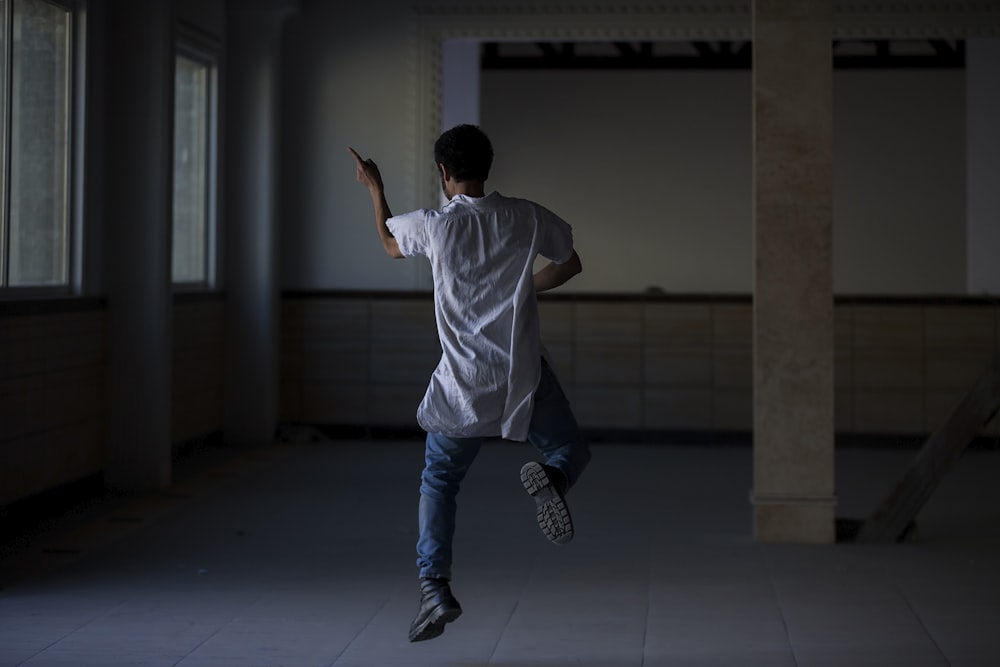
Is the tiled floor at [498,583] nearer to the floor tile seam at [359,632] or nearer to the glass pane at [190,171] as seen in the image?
the floor tile seam at [359,632]

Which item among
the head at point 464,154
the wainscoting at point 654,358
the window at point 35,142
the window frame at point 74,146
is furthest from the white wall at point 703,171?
the head at point 464,154

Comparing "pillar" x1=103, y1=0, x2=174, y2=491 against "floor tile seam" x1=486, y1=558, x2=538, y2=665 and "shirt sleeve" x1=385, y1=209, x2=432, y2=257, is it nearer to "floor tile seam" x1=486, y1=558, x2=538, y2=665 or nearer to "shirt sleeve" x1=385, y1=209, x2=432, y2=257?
"floor tile seam" x1=486, y1=558, x2=538, y2=665

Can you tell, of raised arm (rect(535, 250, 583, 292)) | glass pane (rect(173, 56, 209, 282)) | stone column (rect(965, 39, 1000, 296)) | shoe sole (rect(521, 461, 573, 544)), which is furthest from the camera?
stone column (rect(965, 39, 1000, 296))

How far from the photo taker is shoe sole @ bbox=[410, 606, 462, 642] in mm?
4145

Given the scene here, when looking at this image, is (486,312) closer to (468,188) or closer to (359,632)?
(468,188)

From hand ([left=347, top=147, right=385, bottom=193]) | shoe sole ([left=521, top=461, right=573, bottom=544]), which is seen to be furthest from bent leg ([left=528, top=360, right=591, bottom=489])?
hand ([left=347, top=147, right=385, bottom=193])

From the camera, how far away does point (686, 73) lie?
19.9 m

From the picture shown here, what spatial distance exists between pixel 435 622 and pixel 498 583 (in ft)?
4.90

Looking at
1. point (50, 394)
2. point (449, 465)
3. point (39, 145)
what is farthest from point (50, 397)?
point (449, 465)

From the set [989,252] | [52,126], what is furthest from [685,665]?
[989,252]

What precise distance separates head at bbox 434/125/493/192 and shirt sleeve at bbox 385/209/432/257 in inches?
5.8

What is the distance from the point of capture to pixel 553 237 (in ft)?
14.0

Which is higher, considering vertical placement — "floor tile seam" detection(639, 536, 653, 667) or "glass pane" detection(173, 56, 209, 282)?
"glass pane" detection(173, 56, 209, 282)

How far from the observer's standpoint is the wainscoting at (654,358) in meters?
10.2
